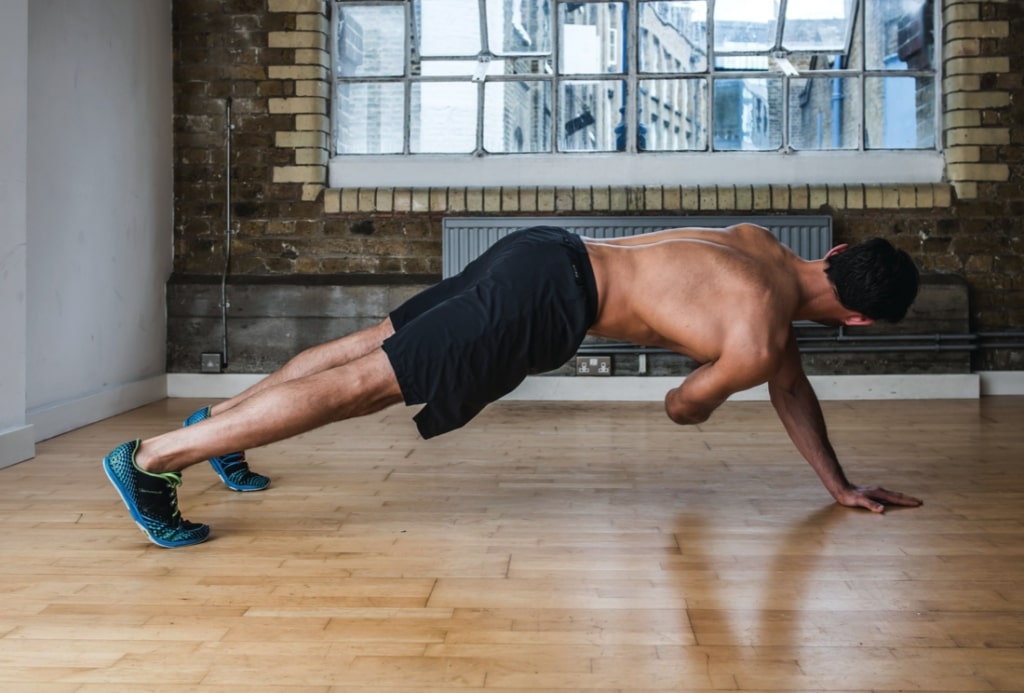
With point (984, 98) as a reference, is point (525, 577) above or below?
below

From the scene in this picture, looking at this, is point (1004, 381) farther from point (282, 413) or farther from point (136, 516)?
point (136, 516)

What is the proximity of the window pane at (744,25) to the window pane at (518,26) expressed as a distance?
973 millimetres

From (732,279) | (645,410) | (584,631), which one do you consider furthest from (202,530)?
(645,410)

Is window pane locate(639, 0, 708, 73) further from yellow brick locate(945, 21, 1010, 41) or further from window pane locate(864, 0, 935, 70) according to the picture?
yellow brick locate(945, 21, 1010, 41)

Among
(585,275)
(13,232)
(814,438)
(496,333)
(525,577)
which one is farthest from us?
(13,232)

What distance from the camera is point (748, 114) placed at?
555 cm

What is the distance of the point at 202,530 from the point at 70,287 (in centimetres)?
232

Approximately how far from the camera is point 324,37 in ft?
18.2

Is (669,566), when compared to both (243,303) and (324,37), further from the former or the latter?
(324,37)

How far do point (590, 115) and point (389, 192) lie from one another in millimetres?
1223

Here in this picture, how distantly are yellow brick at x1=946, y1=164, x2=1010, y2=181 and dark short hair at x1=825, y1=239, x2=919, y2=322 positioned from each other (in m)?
3.32

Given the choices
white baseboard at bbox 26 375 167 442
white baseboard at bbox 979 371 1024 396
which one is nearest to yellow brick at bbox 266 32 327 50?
white baseboard at bbox 26 375 167 442

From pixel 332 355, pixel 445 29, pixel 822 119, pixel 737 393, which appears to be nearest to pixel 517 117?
pixel 445 29

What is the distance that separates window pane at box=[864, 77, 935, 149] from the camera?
5.53 m
